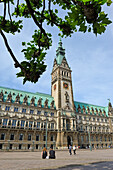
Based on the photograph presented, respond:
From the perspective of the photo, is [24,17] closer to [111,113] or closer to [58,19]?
[58,19]

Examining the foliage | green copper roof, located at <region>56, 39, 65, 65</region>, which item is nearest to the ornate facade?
green copper roof, located at <region>56, 39, 65, 65</region>

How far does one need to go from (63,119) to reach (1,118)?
24.6 m

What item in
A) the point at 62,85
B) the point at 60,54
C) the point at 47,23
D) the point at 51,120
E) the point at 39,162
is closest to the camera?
the point at 47,23

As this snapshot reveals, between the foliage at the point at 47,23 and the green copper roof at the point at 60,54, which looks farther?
the green copper roof at the point at 60,54

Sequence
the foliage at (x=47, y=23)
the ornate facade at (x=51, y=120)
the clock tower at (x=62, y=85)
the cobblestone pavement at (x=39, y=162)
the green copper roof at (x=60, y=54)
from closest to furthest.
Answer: the foliage at (x=47, y=23) < the cobblestone pavement at (x=39, y=162) < the ornate facade at (x=51, y=120) < the clock tower at (x=62, y=85) < the green copper roof at (x=60, y=54)

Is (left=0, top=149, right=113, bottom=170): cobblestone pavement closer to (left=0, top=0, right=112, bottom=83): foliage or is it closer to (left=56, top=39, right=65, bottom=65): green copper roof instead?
(left=0, top=0, right=112, bottom=83): foliage

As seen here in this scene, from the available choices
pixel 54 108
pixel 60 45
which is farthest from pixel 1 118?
pixel 60 45

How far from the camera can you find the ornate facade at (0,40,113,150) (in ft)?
143

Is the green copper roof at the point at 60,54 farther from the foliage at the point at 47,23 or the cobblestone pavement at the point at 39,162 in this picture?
the foliage at the point at 47,23

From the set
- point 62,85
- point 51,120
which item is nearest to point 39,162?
point 51,120

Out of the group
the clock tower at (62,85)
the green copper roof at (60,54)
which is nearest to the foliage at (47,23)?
the clock tower at (62,85)

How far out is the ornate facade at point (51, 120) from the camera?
1711 inches

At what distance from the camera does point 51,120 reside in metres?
51.4

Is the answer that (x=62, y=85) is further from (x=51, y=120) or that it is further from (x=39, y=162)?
(x=39, y=162)
